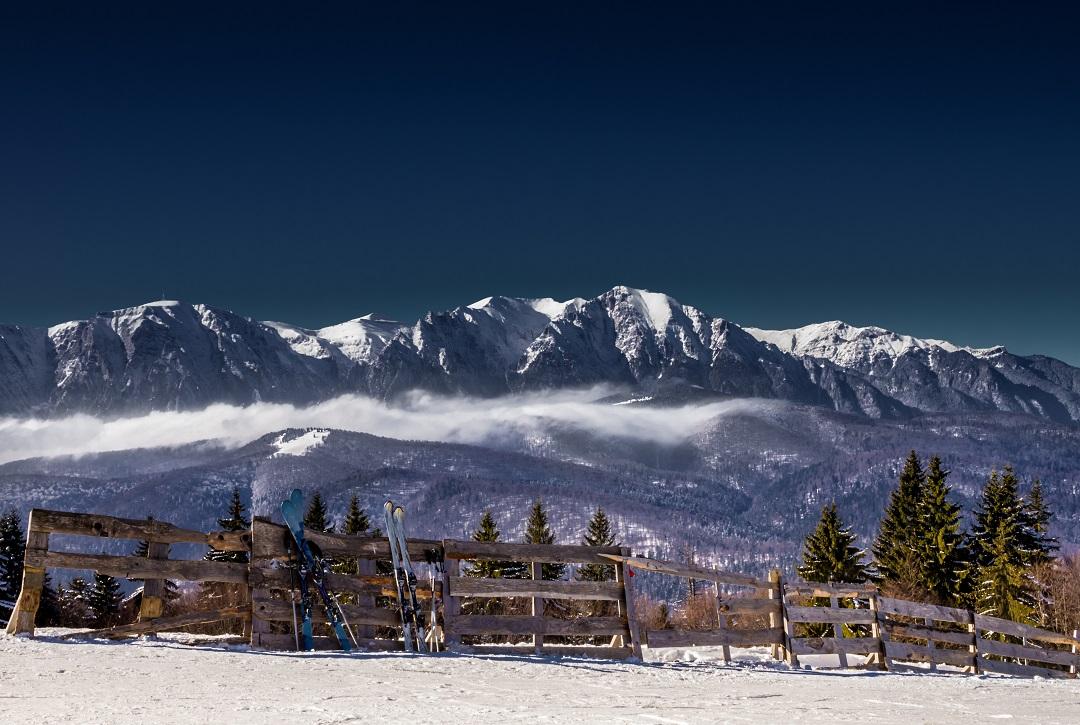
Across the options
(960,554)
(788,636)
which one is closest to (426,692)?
(788,636)

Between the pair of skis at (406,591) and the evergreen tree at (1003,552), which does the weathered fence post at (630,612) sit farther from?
the evergreen tree at (1003,552)

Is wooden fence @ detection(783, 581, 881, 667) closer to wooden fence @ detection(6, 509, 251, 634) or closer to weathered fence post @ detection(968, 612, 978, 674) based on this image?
weathered fence post @ detection(968, 612, 978, 674)

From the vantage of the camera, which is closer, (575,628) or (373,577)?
(373,577)

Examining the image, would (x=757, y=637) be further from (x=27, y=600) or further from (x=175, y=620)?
(x=27, y=600)

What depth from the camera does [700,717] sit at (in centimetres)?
840

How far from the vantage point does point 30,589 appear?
11.7 metres

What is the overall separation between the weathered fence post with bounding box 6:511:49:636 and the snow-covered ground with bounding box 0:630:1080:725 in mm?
321

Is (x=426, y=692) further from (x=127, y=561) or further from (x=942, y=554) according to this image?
(x=942, y=554)

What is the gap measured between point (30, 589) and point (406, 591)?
489 centimetres

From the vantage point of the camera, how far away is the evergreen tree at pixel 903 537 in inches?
2163

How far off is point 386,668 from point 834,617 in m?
9.37

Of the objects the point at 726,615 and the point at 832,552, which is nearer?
the point at 726,615

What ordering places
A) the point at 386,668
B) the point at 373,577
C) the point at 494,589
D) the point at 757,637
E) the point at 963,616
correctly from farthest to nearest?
1. the point at 963,616
2. the point at 757,637
3. the point at 494,589
4. the point at 373,577
5. the point at 386,668

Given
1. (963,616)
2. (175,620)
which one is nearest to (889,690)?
(963,616)
